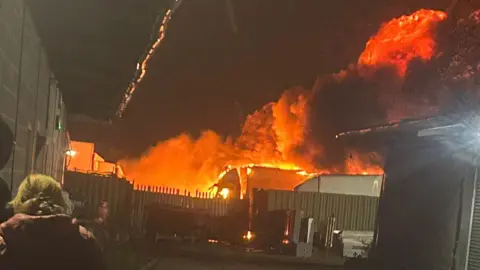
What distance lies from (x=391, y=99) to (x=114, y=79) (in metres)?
36.3

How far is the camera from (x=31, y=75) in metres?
8.22

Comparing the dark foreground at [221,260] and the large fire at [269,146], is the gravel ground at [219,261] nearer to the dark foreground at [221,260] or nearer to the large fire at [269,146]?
the dark foreground at [221,260]

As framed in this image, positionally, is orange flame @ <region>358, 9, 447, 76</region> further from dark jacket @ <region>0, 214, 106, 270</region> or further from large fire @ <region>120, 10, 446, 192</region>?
dark jacket @ <region>0, 214, 106, 270</region>

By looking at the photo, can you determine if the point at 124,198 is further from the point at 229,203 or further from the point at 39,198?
the point at 39,198

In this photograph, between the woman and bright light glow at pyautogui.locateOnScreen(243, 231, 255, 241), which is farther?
bright light glow at pyautogui.locateOnScreen(243, 231, 255, 241)

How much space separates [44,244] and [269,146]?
146 feet

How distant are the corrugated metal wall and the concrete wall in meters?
17.0

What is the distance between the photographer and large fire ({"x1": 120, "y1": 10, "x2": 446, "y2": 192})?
4419 cm

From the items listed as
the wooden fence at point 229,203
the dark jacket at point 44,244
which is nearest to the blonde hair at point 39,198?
the dark jacket at point 44,244

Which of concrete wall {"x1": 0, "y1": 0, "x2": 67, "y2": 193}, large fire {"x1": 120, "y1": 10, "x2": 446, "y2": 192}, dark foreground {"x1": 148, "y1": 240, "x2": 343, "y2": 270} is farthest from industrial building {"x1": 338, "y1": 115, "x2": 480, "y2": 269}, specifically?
large fire {"x1": 120, "y1": 10, "x2": 446, "y2": 192}

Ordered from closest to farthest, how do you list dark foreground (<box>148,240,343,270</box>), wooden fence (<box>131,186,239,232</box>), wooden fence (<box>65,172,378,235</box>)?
dark foreground (<box>148,240,343,270</box>), wooden fence (<box>65,172,378,235</box>), wooden fence (<box>131,186,239,232</box>)

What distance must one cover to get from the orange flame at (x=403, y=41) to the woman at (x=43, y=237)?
3817 cm

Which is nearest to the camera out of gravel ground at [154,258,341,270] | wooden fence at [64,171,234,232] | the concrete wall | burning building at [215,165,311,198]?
the concrete wall

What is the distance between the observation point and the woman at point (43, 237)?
159 inches
